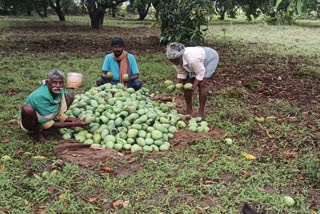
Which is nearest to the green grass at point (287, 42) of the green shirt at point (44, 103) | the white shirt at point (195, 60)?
the white shirt at point (195, 60)

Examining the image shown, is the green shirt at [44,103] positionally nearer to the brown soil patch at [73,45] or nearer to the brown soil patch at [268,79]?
the brown soil patch at [268,79]

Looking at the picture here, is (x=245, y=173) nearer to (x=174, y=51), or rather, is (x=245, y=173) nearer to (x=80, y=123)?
(x=174, y=51)

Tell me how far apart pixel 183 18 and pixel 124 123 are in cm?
590

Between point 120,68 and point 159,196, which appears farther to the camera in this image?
point 120,68

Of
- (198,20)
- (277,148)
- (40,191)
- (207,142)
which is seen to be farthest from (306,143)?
(198,20)

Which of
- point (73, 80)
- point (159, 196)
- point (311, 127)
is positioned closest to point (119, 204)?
point (159, 196)

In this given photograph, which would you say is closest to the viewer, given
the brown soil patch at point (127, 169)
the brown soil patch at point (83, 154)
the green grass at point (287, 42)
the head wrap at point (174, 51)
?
the brown soil patch at point (127, 169)

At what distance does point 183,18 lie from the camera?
934cm

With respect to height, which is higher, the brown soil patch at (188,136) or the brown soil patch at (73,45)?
the brown soil patch at (73,45)

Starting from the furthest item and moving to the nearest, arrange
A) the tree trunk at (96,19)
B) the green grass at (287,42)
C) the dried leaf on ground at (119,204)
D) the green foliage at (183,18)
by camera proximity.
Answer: the tree trunk at (96,19), the green grass at (287,42), the green foliage at (183,18), the dried leaf on ground at (119,204)

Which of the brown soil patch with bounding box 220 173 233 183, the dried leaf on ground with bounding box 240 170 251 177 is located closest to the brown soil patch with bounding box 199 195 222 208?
the brown soil patch with bounding box 220 173 233 183

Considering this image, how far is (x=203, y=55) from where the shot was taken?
448cm

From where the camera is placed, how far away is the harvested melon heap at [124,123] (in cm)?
396

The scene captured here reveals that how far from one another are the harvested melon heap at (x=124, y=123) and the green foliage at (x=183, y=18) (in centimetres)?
479
